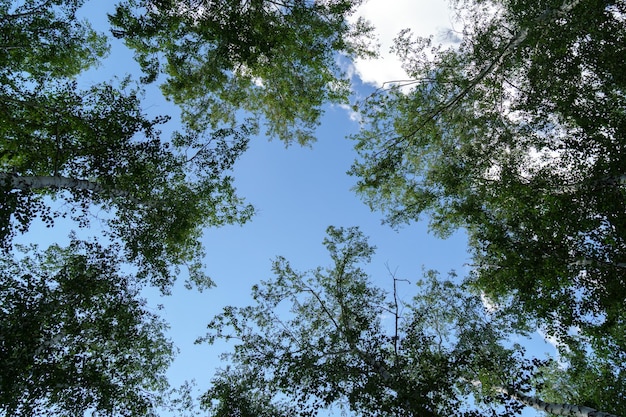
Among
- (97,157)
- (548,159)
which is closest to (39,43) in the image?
(97,157)

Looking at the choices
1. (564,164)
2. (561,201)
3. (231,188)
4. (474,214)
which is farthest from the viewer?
(231,188)

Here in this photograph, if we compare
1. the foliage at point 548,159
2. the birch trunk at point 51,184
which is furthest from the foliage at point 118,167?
the foliage at point 548,159

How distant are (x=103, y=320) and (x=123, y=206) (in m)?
4.42

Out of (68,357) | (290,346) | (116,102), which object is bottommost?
(68,357)

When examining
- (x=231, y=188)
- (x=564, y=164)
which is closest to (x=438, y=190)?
(x=564, y=164)

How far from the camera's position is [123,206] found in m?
14.2

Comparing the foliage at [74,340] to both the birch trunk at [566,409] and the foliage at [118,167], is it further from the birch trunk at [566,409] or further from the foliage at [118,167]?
the birch trunk at [566,409]

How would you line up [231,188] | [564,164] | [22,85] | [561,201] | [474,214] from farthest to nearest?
[231,188] → [474,214] → [22,85] → [564,164] → [561,201]

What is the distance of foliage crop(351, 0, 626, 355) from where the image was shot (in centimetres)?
1142

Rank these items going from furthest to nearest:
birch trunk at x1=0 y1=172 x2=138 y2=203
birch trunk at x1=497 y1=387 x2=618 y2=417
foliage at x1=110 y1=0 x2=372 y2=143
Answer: foliage at x1=110 y1=0 x2=372 y2=143 → birch trunk at x1=0 y1=172 x2=138 y2=203 → birch trunk at x1=497 y1=387 x2=618 y2=417

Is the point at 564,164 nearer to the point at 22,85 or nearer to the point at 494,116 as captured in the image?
the point at 494,116

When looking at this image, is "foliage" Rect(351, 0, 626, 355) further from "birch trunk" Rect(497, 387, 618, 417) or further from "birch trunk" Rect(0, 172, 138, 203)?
"birch trunk" Rect(0, 172, 138, 203)

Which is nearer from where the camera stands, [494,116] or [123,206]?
[123,206]

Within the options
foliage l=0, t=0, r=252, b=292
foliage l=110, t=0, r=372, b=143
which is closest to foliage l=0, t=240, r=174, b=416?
foliage l=0, t=0, r=252, b=292
